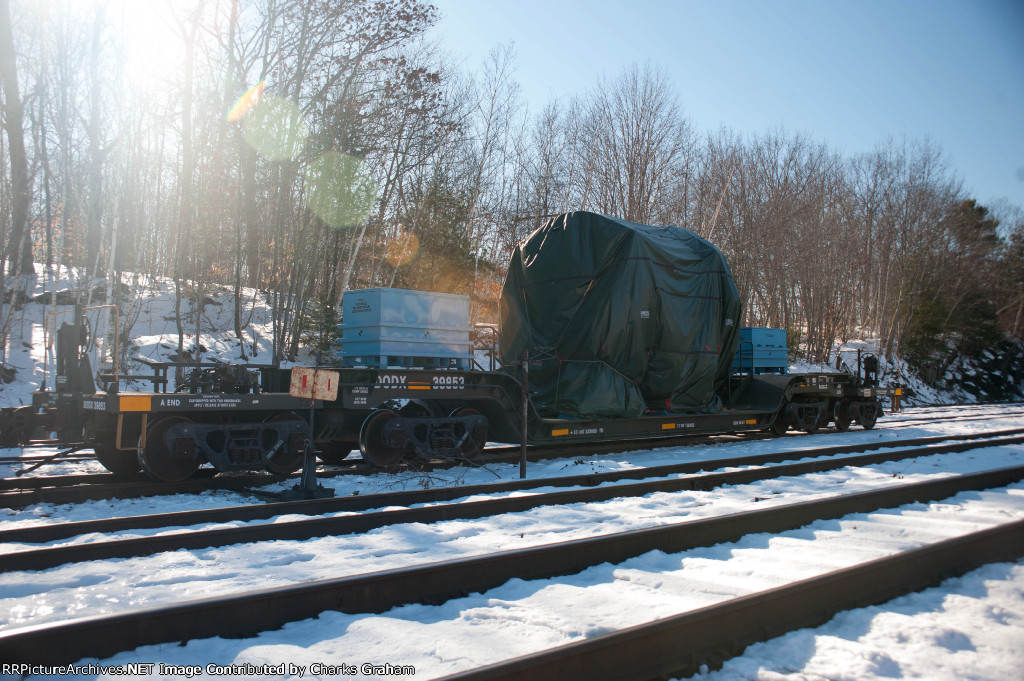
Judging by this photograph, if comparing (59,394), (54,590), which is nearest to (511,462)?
(59,394)

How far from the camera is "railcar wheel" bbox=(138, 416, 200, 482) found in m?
7.40

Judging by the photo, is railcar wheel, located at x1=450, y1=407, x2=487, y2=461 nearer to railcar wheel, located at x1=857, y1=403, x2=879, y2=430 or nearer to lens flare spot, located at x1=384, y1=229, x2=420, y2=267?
railcar wheel, located at x1=857, y1=403, x2=879, y2=430

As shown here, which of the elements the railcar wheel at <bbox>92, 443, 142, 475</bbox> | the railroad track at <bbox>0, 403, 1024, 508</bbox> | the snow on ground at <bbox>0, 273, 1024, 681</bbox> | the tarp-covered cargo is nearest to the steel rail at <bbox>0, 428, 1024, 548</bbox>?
the snow on ground at <bbox>0, 273, 1024, 681</bbox>

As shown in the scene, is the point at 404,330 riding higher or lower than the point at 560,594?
higher

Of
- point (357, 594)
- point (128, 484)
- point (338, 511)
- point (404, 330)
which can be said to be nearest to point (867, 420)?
point (404, 330)

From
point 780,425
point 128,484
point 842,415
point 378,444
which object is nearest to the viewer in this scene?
point 128,484

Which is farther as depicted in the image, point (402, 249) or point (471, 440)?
point (402, 249)

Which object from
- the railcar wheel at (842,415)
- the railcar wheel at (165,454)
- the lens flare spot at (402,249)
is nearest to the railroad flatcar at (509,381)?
the railcar wheel at (165,454)

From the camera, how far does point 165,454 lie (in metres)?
7.54

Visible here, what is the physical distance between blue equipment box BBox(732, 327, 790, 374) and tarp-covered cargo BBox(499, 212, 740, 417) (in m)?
2.19

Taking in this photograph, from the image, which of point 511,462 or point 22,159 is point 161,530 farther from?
point 22,159

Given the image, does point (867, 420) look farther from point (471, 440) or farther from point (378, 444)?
point (378, 444)

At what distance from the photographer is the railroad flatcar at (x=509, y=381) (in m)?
7.73

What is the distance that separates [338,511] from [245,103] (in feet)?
52.8
